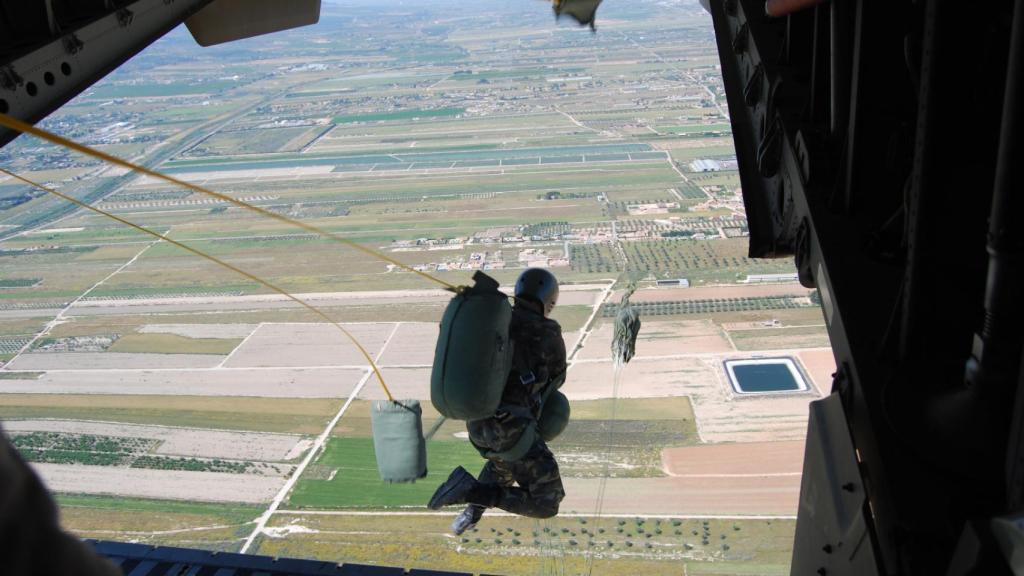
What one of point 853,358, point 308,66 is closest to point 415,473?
point 853,358

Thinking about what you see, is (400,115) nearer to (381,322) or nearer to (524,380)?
(381,322)

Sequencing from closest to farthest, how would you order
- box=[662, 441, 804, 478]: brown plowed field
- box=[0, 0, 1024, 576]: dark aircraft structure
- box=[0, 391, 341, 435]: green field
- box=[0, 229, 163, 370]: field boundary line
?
1. box=[0, 0, 1024, 576]: dark aircraft structure
2. box=[662, 441, 804, 478]: brown plowed field
3. box=[0, 391, 341, 435]: green field
4. box=[0, 229, 163, 370]: field boundary line

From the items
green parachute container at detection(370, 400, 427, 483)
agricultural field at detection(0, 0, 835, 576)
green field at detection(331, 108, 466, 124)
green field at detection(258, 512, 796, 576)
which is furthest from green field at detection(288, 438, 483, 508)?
green field at detection(331, 108, 466, 124)

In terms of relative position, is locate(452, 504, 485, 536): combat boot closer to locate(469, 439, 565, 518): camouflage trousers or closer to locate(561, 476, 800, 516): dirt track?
locate(469, 439, 565, 518): camouflage trousers

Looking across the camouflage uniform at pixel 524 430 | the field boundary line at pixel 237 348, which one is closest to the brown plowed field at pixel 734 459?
the field boundary line at pixel 237 348

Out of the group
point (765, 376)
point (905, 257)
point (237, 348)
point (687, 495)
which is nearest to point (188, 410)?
point (237, 348)
